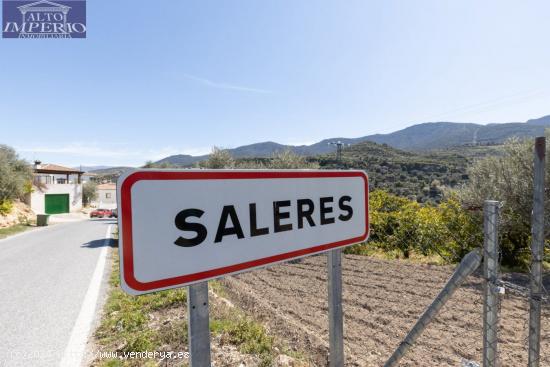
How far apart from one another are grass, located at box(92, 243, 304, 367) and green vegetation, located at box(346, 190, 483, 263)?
22.2 feet

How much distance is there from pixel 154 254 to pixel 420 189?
45.1 meters

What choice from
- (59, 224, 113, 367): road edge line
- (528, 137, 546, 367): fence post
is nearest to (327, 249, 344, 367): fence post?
(528, 137, 546, 367): fence post

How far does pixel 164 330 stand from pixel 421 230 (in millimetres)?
8832

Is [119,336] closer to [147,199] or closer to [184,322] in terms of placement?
[184,322]

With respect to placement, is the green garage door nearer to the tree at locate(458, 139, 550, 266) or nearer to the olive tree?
the olive tree

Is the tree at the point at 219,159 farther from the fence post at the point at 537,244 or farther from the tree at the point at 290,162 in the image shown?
the fence post at the point at 537,244

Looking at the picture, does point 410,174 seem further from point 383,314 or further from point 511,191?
point 383,314

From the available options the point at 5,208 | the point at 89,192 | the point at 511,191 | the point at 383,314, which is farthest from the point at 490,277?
the point at 89,192

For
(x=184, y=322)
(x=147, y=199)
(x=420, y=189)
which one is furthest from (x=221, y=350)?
(x=420, y=189)

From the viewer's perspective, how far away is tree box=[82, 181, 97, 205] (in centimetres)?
5400

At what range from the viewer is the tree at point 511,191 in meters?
7.26

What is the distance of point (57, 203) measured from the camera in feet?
131

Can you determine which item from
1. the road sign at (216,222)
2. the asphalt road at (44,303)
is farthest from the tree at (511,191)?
the asphalt road at (44,303)

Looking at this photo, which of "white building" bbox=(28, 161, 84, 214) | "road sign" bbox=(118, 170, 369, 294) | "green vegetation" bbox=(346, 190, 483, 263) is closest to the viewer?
"road sign" bbox=(118, 170, 369, 294)
